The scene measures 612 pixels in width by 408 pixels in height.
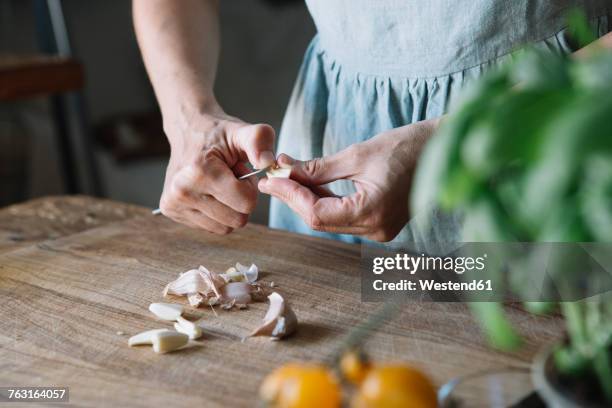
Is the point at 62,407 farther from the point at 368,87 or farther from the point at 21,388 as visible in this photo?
the point at 368,87

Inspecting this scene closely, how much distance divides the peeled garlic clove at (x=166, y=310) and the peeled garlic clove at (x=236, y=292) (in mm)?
59

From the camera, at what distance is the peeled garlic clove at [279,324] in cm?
88

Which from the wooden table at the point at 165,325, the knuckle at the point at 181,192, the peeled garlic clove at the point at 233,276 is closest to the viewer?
the wooden table at the point at 165,325

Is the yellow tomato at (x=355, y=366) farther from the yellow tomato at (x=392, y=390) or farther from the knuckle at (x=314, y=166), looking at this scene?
the knuckle at (x=314, y=166)

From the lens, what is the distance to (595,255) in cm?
69

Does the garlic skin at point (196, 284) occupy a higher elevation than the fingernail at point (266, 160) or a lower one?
lower

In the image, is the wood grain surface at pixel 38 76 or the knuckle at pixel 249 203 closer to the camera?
the knuckle at pixel 249 203

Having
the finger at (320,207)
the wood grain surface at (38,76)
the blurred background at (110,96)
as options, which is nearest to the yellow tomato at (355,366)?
the finger at (320,207)

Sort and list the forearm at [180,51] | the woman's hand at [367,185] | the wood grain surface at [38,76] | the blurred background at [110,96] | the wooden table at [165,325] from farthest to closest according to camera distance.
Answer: the blurred background at [110,96] < the wood grain surface at [38,76] < the forearm at [180,51] < the woman's hand at [367,185] < the wooden table at [165,325]

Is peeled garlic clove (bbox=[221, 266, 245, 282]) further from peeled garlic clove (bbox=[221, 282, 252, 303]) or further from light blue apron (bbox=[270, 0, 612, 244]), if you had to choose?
light blue apron (bbox=[270, 0, 612, 244])

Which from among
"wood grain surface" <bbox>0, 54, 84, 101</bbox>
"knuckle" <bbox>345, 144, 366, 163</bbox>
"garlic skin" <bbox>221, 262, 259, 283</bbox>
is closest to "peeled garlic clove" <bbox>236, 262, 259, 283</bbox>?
"garlic skin" <bbox>221, 262, 259, 283</bbox>

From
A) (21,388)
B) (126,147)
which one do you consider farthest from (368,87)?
(126,147)

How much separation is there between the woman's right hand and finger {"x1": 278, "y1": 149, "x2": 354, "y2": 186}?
0.06 meters

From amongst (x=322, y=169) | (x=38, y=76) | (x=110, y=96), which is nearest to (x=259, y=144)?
(x=322, y=169)
